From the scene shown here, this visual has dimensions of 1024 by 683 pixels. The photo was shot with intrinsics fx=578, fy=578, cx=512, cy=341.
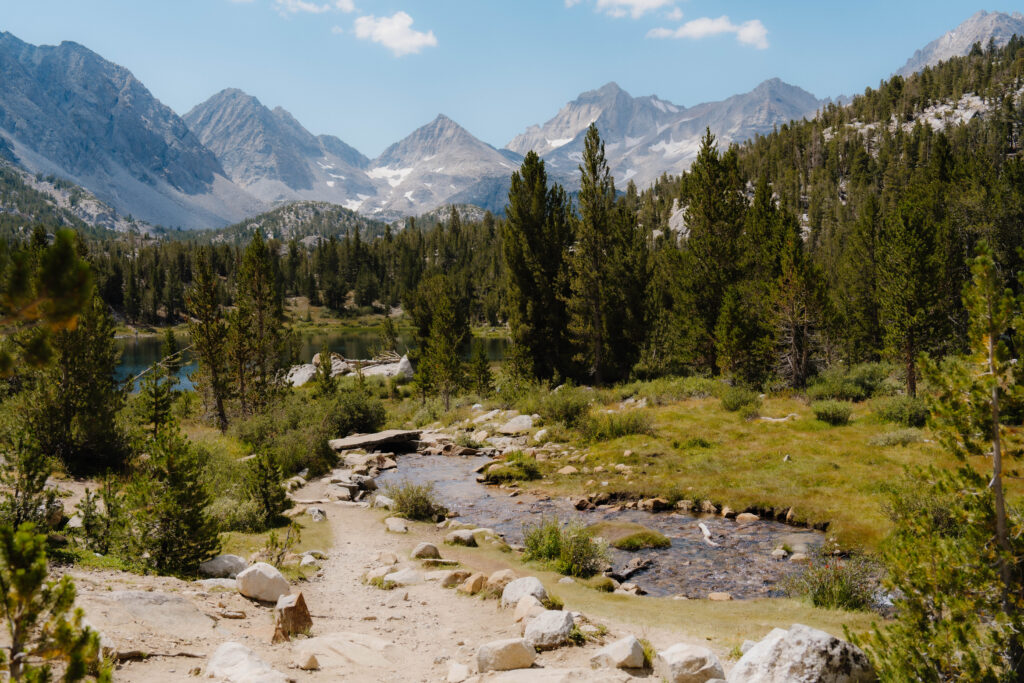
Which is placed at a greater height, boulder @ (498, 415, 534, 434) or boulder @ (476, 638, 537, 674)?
boulder @ (476, 638, 537, 674)

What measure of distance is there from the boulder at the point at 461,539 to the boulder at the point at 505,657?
7911mm

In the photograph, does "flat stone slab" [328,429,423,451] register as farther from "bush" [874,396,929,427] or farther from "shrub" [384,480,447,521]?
"bush" [874,396,929,427]

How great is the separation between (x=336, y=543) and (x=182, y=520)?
16.2ft

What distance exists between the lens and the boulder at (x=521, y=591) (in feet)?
32.5

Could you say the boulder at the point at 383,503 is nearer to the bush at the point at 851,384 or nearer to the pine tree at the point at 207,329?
the pine tree at the point at 207,329

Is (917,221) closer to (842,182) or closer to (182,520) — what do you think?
(182,520)

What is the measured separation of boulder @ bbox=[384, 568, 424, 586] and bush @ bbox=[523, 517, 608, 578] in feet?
10.1

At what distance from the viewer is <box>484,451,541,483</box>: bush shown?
76.6 ft

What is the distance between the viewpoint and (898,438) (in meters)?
20.6

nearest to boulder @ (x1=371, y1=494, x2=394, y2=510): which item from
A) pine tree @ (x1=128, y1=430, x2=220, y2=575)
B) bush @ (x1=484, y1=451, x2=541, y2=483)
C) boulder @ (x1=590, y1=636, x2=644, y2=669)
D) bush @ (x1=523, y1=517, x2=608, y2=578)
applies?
bush @ (x1=484, y1=451, x2=541, y2=483)

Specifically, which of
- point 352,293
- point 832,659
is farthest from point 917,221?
point 352,293

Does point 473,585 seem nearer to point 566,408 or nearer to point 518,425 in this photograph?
point 566,408

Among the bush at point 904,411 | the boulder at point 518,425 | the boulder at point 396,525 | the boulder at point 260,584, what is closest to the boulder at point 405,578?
the boulder at point 260,584

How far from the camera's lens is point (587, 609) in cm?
1029
